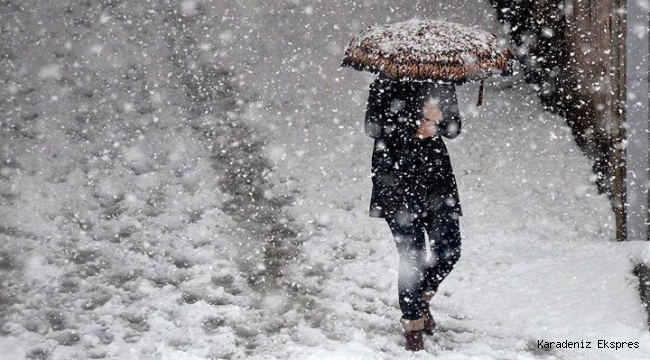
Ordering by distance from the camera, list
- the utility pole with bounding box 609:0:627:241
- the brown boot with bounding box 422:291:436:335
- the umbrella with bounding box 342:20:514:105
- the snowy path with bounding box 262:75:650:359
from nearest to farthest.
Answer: the umbrella with bounding box 342:20:514:105 → the brown boot with bounding box 422:291:436:335 → the snowy path with bounding box 262:75:650:359 → the utility pole with bounding box 609:0:627:241

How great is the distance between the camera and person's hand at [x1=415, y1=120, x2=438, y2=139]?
4488 millimetres

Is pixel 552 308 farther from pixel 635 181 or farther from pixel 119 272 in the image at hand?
pixel 119 272

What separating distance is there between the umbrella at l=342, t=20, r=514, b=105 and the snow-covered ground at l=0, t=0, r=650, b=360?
5.85 feet

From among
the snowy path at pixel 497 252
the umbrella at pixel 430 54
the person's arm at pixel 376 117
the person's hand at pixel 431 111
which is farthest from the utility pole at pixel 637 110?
the person's arm at pixel 376 117

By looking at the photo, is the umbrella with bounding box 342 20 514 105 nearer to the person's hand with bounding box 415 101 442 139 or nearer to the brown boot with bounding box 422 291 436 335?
the person's hand with bounding box 415 101 442 139

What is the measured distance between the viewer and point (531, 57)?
29.9ft

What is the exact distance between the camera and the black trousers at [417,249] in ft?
15.0

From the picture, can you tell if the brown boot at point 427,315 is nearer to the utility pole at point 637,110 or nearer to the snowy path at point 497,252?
the snowy path at point 497,252

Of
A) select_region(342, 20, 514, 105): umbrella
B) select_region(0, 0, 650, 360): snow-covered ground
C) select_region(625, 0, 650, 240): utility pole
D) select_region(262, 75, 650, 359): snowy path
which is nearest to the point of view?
select_region(342, 20, 514, 105): umbrella

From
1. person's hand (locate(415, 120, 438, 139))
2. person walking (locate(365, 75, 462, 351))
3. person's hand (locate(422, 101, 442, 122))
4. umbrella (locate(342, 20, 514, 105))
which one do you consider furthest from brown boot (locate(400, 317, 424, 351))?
umbrella (locate(342, 20, 514, 105))

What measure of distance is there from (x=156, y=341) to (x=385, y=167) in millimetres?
1939

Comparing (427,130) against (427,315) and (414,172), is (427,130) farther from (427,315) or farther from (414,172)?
(427,315)

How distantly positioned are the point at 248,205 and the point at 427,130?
10.8ft

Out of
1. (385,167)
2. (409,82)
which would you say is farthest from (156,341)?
(409,82)
